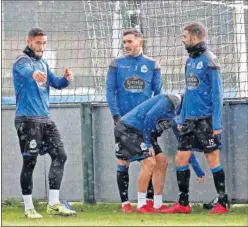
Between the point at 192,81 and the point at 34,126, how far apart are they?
163 centimetres

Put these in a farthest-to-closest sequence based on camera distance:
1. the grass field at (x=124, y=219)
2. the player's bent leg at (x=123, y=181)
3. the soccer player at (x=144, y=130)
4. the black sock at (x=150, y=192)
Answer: the black sock at (x=150, y=192), the player's bent leg at (x=123, y=181), the soccer player at (x=144, y=130), the grass field at (x=124, y=219)

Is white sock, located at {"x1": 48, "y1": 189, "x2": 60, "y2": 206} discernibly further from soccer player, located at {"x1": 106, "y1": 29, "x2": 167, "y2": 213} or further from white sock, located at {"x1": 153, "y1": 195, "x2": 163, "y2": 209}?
white sock, located at {"x1": 153, "y1": 195, "x2": 163, "y2": 209}

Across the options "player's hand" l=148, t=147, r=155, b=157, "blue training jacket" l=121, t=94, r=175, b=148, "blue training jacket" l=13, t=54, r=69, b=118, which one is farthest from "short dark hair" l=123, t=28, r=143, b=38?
"player's hand" l=148, t=147, r=155, b=157

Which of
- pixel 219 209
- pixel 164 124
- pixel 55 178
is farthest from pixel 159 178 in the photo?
pixel 55 178

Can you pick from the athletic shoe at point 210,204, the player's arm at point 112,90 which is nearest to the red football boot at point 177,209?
the athletic shoe at point 210,204

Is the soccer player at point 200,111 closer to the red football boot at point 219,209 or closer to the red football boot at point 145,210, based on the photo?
the red football boot at point 219,209

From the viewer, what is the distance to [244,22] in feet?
40.9

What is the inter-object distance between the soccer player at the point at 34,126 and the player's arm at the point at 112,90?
0.48m

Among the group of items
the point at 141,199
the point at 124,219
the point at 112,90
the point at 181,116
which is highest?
the point at 112,90

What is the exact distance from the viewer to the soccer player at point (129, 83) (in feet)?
38.2

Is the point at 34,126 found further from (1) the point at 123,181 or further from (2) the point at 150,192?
(2) the point at 150,192

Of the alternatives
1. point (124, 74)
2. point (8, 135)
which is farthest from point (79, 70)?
point (124, 74)

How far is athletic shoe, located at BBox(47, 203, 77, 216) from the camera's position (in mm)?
11172

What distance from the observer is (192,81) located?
37.3ft
